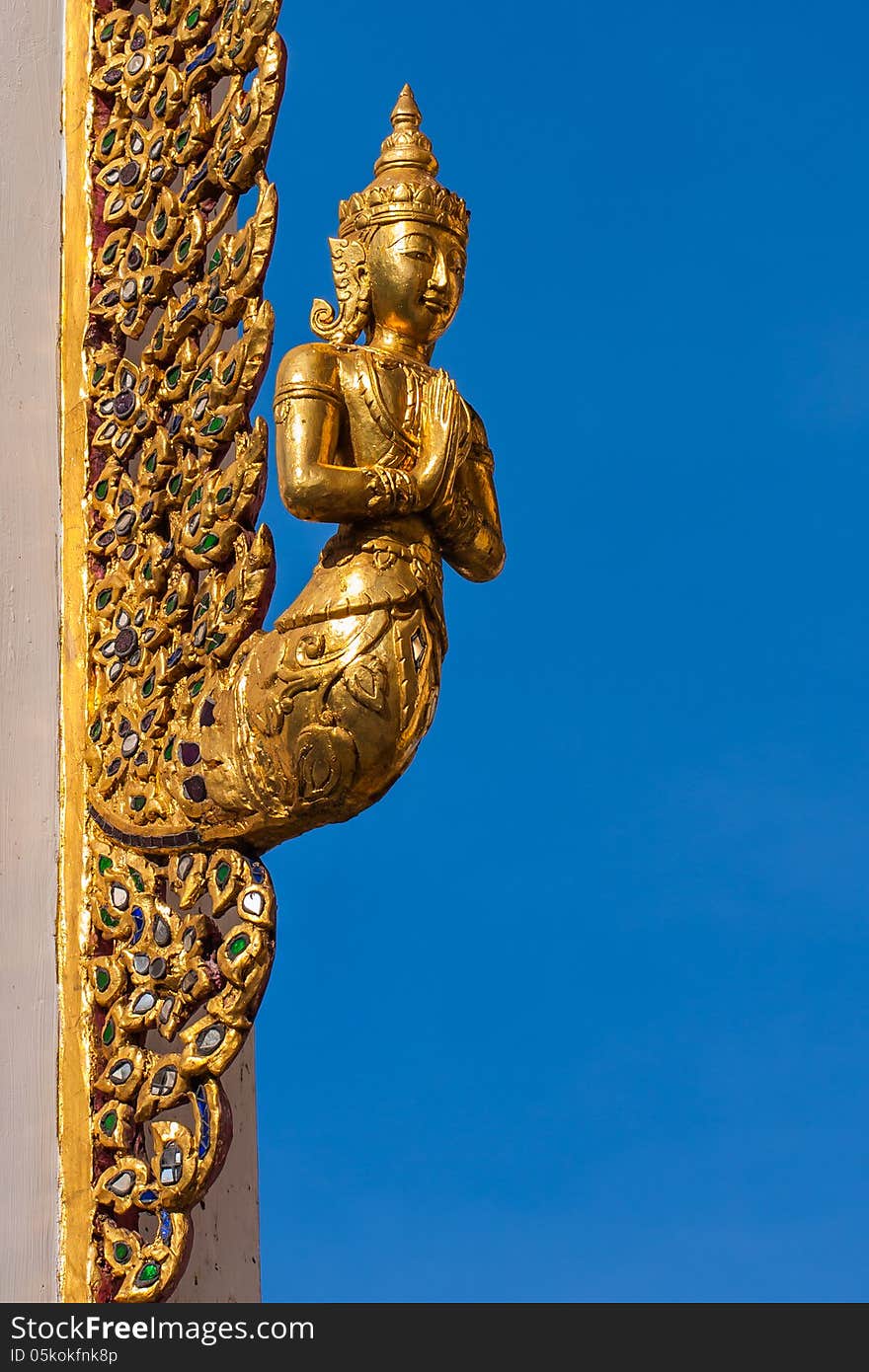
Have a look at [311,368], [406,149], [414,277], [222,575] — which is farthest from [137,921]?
[406,149]

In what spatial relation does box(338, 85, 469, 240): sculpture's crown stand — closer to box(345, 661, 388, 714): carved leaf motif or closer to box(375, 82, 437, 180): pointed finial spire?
box(375, 82, 437, 180): pointed finial spire

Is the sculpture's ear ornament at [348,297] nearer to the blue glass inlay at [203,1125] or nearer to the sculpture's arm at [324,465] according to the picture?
the sculpture's arm at [324,465]

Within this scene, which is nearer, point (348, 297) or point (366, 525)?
point (366, 525)

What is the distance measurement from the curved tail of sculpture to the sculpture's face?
0.14m

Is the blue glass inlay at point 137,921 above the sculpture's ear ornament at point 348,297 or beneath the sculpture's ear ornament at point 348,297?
beneath

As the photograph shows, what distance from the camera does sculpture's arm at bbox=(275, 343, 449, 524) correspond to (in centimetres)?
255

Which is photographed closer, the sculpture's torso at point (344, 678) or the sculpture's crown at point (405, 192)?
the sculpture's torso at point (344, 678)

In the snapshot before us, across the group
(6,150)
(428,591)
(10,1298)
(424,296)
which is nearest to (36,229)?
(6,150)

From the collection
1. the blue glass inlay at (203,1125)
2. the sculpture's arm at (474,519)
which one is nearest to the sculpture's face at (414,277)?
the sculpture's arm at (474,519)

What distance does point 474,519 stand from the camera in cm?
268

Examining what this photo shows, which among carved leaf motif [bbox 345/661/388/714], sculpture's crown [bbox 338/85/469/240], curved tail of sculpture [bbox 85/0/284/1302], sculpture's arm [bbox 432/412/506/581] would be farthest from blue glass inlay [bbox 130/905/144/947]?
sculpture's crown [bbox 338/85/469/240]

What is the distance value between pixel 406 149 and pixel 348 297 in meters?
0.18

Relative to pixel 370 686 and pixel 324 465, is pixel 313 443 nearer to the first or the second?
pixel 324 465

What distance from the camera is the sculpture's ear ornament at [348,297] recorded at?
2.72m
